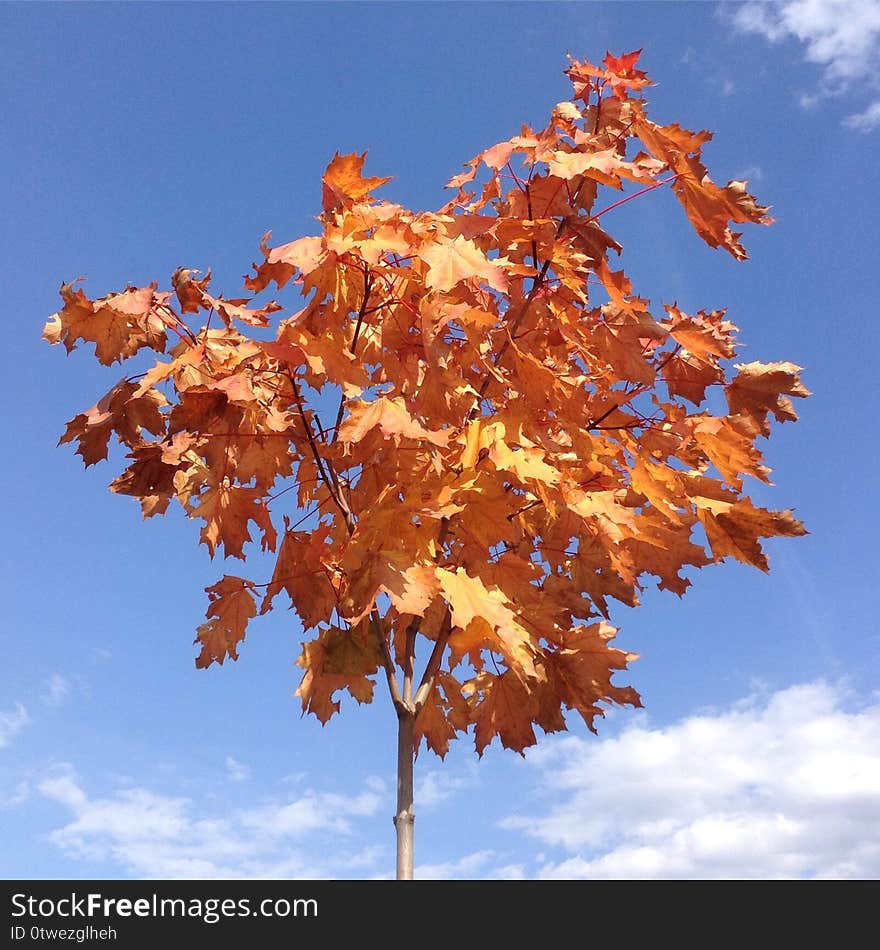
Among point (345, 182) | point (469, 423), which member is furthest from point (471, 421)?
point (345, 182)

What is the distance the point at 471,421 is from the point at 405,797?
1.88 meters

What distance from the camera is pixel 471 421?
4.19 m

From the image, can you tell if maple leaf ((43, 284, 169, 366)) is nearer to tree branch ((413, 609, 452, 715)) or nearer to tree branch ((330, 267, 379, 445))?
tree branch ((330, 267, 379, 445))

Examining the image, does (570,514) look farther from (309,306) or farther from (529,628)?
(309,306)

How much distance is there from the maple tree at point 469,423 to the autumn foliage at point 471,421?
0.04 ft

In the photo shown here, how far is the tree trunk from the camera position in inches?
167

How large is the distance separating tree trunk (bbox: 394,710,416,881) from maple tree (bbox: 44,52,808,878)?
11 mm

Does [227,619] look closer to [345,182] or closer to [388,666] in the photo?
[388,666]

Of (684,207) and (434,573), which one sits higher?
(684,207)

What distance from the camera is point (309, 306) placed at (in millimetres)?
4020

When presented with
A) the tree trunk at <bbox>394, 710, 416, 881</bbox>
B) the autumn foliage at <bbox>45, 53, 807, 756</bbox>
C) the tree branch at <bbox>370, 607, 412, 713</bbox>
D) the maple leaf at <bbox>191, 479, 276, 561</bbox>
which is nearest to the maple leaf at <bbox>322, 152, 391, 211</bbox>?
the autumn foliage at <bbox>45, 53, 807, 756</bbox>

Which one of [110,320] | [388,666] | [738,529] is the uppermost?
[110,320]
